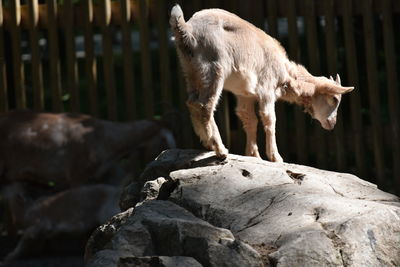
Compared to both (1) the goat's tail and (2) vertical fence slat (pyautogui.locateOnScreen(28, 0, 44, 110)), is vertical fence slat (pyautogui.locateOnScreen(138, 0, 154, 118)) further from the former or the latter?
(1) the goat's tail

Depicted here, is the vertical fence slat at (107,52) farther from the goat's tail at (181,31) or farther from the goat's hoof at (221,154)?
the goat's hoof at (221,154)

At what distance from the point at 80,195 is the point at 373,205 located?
4.32 meters

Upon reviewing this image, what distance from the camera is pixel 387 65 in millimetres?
8945

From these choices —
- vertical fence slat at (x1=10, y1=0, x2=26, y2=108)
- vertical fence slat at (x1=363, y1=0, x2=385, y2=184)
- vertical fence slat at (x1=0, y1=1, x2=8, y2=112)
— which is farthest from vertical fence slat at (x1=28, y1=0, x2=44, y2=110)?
vertical fence slat at (x1=363, y1=0, x2=385, y2=184)

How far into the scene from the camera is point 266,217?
213 inches

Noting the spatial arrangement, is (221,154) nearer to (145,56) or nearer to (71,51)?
(145,56)

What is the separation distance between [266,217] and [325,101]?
8.54 ft

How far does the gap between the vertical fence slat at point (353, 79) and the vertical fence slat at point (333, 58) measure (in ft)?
0.45

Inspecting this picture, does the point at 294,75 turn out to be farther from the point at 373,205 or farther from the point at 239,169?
the point at 373,205

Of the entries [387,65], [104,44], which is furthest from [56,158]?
[387,65]

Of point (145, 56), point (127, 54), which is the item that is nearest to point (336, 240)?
point (145, 56)

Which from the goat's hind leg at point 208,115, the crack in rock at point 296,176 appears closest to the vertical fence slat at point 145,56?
the goat's hind leg at point 208,115

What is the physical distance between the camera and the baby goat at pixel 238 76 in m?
6.48

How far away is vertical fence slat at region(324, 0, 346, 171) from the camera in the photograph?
8977 millimetres
